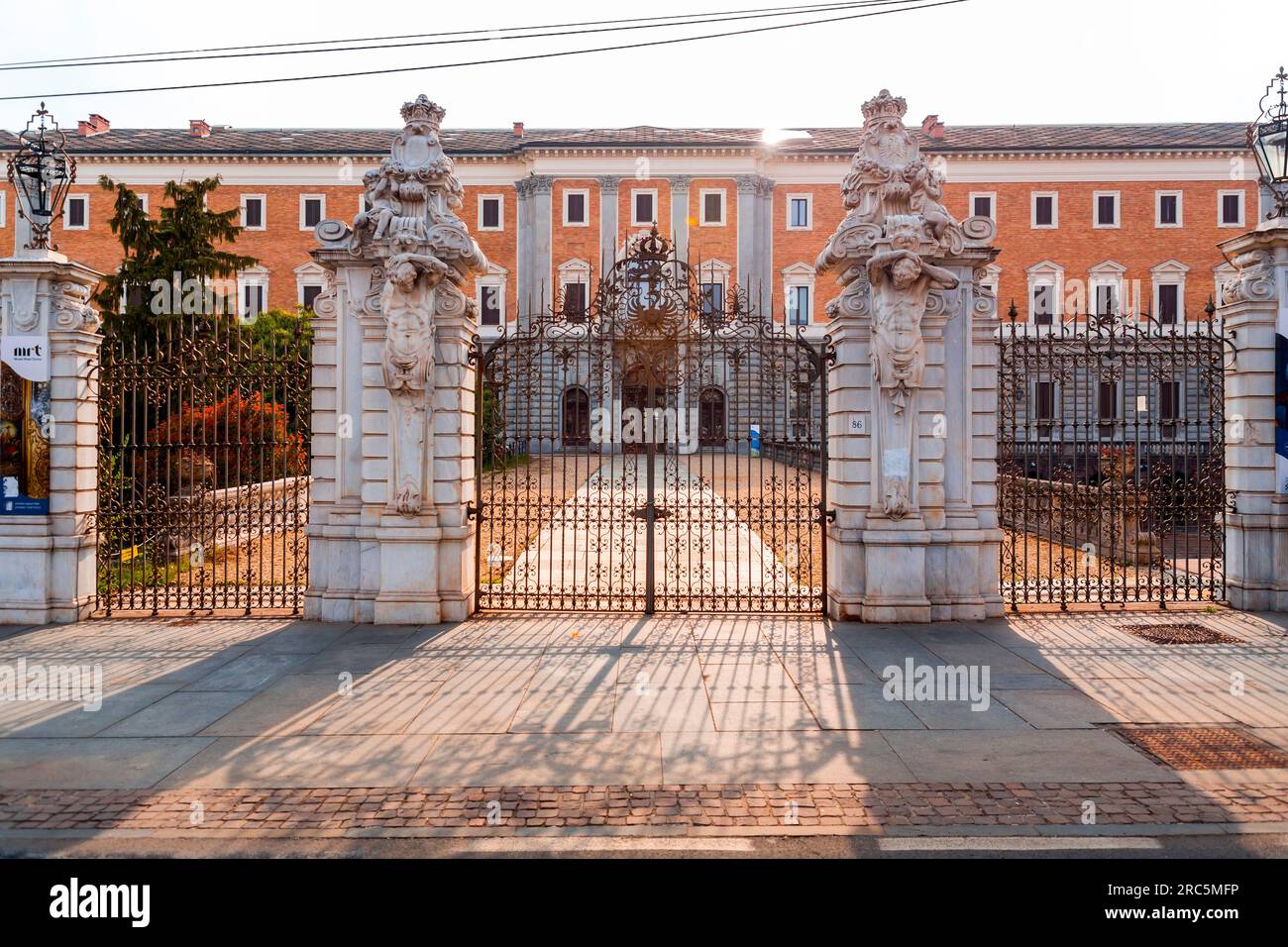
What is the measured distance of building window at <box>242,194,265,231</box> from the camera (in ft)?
156

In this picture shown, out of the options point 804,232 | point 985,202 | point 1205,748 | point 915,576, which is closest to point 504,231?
point 804,232

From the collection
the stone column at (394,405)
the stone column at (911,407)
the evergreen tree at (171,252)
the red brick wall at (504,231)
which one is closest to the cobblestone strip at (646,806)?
the stone column at (911,407)

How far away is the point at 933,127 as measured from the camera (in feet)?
158

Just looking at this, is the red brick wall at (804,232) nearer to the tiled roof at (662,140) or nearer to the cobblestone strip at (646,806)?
the tiled roof at (662,140)

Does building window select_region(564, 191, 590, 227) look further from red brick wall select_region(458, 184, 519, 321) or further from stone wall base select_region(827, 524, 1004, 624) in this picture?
stone wall base select_region(827, 524, 1004, 624)

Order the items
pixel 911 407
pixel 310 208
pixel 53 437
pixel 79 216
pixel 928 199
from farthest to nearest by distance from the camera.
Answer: pixel 310 208
pixel 79 216
pixel 53 437
pixel 928 199
pixel 911 407

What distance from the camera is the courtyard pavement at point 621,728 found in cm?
509

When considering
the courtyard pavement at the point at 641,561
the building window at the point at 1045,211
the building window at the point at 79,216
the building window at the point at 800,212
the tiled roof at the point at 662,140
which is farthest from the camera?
the building window at the point at 79,216

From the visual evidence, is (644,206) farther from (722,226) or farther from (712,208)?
(722,226)

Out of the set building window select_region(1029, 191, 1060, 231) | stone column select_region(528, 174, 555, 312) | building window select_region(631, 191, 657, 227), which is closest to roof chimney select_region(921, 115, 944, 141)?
building window select_region(1029, 191, 1060, 231)

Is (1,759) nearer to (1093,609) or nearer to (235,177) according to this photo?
(1093,609)

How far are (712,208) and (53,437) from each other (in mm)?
39386

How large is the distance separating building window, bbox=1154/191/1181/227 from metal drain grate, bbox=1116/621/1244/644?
144 ft

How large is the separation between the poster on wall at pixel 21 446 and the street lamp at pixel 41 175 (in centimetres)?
174
